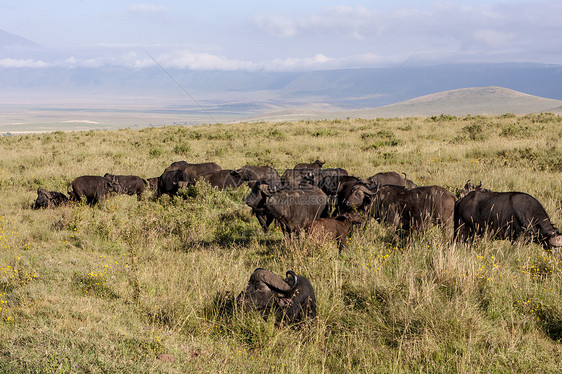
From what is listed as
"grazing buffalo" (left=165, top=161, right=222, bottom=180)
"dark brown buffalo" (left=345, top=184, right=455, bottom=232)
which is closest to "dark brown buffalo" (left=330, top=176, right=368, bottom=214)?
"dark brown buffalo" (left=345, top=184, right=455, bottom=232)

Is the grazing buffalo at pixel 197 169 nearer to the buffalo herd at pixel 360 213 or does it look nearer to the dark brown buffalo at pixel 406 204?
the buffalo herd at pixel 360 213

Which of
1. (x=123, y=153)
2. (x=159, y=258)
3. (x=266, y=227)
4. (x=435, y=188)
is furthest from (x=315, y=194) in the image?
(x=123, y=153)

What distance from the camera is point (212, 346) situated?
4.58 metres

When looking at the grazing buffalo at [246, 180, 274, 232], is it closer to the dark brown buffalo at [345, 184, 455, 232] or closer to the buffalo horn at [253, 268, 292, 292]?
the dark brown buffalo at [345, 184, 455, 232]

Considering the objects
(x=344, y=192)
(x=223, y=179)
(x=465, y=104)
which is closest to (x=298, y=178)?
(x=344, y=192)

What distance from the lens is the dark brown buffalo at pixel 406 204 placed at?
8445 millimetres

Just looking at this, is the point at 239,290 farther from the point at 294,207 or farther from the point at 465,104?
the point at 465,104

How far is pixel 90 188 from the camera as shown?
12742 mm

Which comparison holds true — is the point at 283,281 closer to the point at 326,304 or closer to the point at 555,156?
the point at 326,304

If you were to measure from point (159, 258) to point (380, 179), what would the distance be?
695 cm

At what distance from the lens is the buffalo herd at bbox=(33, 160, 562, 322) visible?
509 cm

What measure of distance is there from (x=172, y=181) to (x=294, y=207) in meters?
6.61

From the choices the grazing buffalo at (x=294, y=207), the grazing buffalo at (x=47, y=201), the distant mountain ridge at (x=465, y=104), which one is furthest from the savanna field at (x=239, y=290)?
the distant mountain ridge at (x=465, y=104)

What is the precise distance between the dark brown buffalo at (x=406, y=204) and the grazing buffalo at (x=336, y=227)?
2.41 ft
